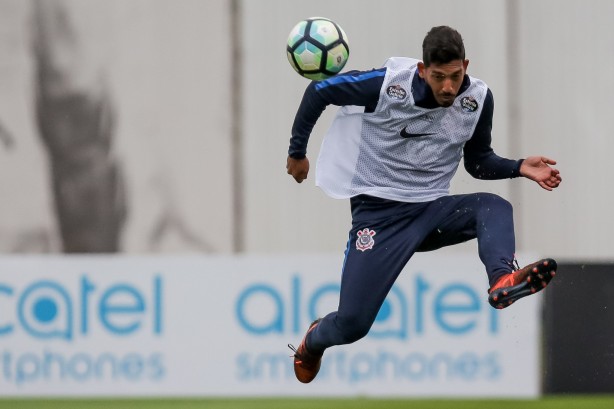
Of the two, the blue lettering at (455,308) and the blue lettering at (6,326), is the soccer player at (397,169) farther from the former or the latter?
the blue lettering at (6,326)

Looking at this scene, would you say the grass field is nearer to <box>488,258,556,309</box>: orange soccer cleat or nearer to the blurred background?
the blurred background

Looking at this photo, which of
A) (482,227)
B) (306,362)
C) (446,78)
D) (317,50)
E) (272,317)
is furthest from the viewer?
(272,317)

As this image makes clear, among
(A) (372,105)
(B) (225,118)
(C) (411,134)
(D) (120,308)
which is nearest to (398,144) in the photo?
(C) (411,134)

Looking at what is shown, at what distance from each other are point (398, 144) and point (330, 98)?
438 mm

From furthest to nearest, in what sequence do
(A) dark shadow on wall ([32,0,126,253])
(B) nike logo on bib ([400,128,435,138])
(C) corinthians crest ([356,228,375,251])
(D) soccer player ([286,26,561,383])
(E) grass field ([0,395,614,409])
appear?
1. (A) dark shadow on wall ([32,0,126,253])
2. (E) grass field ([0,395,614,409])
3. (C) corinthians crest ([356,228,375,251])
4. (B) nike logo on bib ([400,128,435,138])
5. (D) soccer player ([286,26,561,383])

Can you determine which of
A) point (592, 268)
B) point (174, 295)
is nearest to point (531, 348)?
point (592, 268)

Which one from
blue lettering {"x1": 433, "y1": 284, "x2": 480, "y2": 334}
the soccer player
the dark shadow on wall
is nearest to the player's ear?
the soccer player

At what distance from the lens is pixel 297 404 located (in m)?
11.3

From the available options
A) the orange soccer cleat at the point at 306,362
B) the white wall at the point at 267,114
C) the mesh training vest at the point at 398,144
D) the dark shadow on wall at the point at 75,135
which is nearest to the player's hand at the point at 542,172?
the mesh training vest at the point at 398,144

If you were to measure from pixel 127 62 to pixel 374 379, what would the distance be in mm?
3463

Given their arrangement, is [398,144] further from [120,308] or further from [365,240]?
[120,308]

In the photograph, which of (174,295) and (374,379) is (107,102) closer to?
(174,295)

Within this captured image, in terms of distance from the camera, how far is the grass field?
11.2 m

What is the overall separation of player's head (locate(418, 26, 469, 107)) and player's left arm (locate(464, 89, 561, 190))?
1.40 ft
